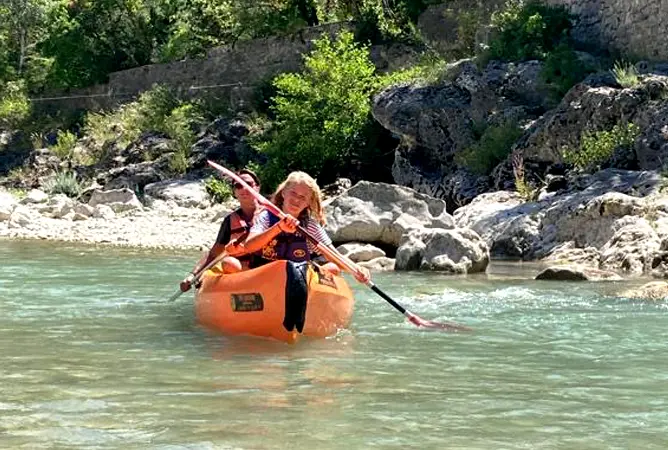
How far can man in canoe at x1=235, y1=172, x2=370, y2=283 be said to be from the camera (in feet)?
22.4

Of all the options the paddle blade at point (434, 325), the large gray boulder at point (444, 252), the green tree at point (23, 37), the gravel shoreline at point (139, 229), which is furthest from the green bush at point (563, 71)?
the green tree at point (23, 37)

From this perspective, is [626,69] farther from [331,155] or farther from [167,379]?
[167,379]

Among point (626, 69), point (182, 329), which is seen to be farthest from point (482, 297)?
point (626, 69)

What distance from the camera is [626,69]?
626 inches

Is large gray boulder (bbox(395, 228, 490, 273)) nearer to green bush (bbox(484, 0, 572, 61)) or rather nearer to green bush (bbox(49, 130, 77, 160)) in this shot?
green bush (bbox(484, 0, 572, 61))

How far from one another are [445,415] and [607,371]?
1.47m

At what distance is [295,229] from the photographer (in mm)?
6664

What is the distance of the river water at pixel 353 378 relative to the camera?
4.04 m

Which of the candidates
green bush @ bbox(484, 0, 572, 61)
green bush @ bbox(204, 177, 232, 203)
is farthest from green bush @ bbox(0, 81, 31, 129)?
green bush @ bbox(484, 0, 572, 61)

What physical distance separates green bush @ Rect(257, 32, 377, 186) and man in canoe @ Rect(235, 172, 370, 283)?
12664 millimetres

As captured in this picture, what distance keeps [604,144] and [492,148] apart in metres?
2.56

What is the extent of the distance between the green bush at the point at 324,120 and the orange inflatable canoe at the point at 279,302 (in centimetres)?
1277

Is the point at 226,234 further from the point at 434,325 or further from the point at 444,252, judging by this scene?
the point at 444,252

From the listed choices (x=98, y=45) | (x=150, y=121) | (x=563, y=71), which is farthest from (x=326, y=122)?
(x=98, y=45)
